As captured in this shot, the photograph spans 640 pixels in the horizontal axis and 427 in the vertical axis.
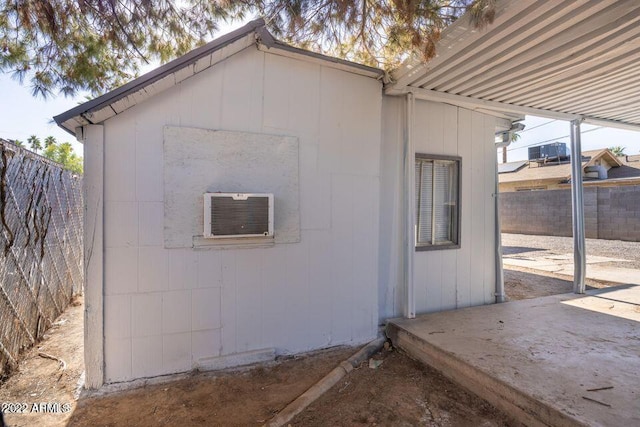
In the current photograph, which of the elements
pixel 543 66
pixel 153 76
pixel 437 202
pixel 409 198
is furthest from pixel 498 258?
pixel 153 76

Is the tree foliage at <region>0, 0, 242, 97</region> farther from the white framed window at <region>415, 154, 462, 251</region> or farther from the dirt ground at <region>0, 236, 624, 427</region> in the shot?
the dirt ground at <region>0, 236, 624, 427</region>

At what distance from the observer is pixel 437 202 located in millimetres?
4234

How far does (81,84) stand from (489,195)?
17.7ft

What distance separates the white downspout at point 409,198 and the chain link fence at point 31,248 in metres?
3.80

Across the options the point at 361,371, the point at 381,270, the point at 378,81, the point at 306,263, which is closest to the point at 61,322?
the point at 306,263

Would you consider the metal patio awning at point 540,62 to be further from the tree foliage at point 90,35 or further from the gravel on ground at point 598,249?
the gravel on ground at point 598,249

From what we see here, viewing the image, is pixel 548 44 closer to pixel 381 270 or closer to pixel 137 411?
pixel 381 270

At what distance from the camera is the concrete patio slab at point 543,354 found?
2.09 m

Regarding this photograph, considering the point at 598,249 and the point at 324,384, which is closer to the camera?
the point at 324,384

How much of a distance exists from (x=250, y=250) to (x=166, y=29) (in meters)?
2.76

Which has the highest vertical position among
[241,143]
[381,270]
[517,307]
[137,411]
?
[241,143]

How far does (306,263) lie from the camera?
325 cm

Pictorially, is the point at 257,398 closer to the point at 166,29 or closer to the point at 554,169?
the point at 166,29

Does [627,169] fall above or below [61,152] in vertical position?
below
